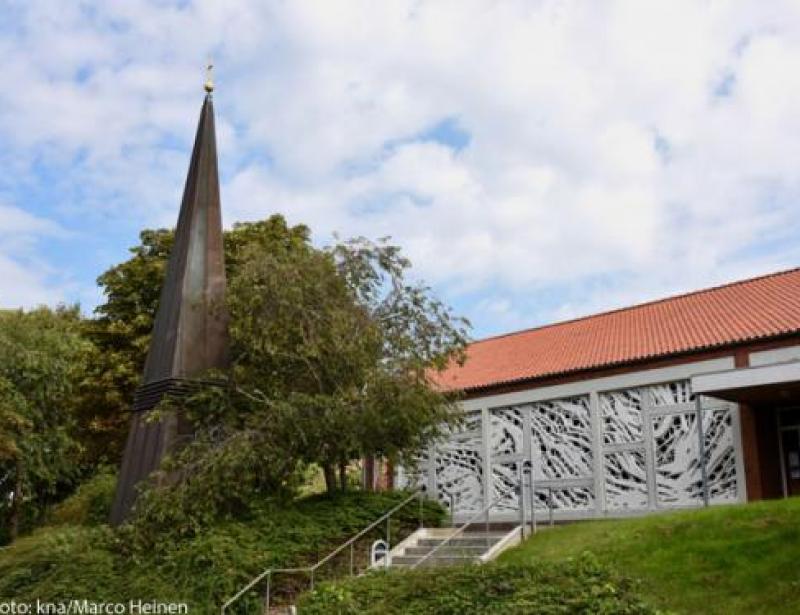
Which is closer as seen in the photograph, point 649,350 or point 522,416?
point 649,350

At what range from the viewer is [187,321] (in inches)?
638

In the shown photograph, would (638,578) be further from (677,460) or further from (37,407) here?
(37,407)

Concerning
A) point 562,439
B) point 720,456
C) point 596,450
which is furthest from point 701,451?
point 562,439

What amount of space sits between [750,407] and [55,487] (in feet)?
75.4

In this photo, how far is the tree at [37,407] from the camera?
27797 mm

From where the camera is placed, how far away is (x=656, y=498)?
18.3 m

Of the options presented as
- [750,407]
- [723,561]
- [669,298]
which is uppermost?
[669,298]

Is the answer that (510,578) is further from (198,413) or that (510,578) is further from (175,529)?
(198,413)

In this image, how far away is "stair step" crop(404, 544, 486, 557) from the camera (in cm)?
1480

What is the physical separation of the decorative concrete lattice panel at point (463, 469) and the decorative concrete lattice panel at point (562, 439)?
1677mm

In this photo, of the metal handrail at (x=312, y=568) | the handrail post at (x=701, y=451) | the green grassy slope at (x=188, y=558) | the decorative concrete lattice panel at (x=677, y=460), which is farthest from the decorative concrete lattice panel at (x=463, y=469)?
the green grassy slope at (x=188, y=558)

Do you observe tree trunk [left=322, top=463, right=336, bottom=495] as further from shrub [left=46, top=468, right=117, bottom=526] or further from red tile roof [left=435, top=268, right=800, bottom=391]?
shrub [left=46, top=468, right=117, bottom=526]

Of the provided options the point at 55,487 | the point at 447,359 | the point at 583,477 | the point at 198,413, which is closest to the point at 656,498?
the point at 583,477

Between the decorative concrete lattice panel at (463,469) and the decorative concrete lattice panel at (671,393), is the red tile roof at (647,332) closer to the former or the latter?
the decorative concrete lattice panel at (671,393)
